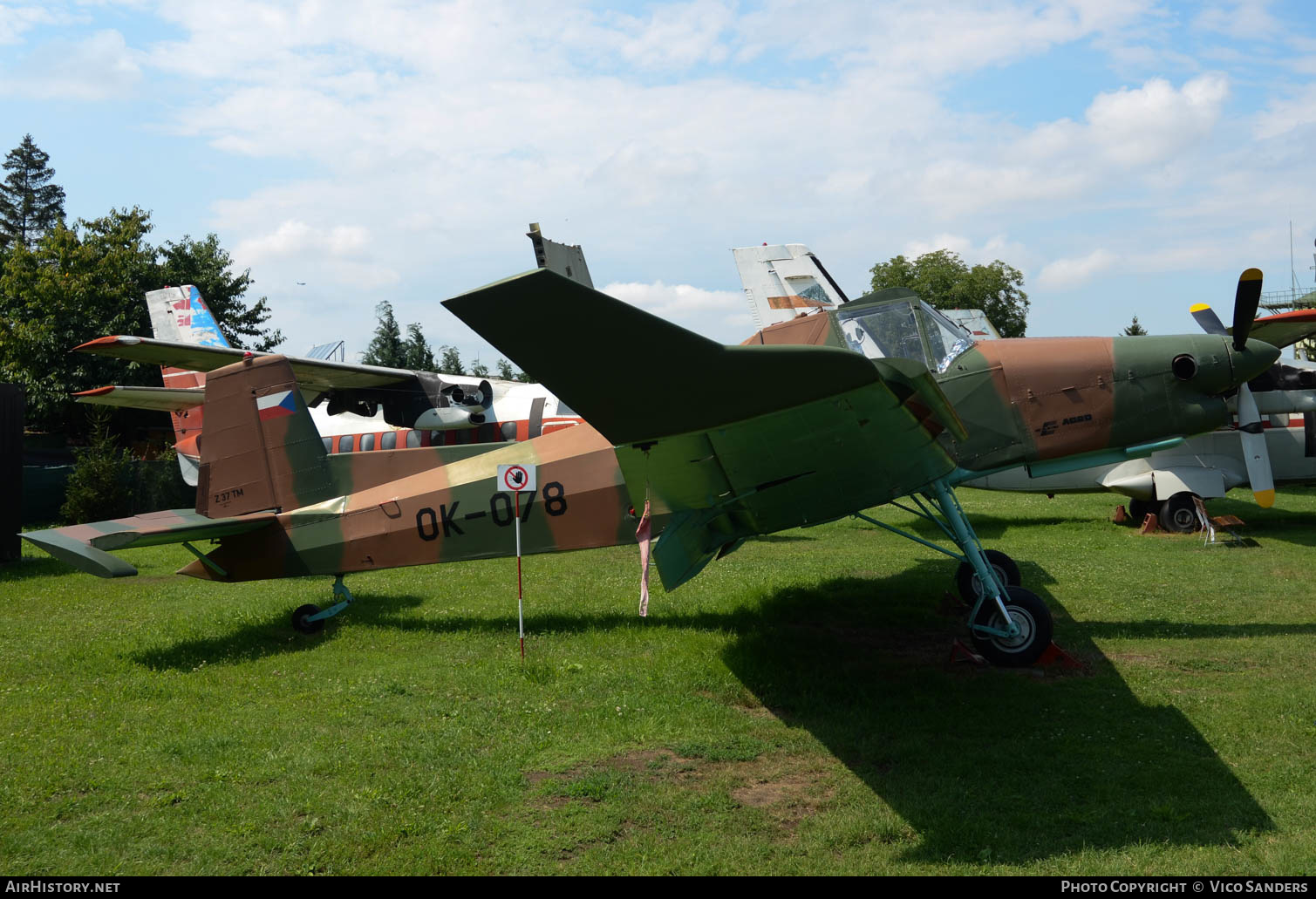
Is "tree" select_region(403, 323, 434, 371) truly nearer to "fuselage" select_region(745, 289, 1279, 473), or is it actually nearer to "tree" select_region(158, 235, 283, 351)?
"tree" select_region(158, 235, 283, 351)

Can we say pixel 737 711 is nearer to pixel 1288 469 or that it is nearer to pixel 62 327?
pixel 1288 469

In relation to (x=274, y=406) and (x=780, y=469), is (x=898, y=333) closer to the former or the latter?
(x=780, y=469)

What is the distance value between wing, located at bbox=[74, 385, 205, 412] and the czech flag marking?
7.97m

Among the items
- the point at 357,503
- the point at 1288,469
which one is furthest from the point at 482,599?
the point at 1288,469

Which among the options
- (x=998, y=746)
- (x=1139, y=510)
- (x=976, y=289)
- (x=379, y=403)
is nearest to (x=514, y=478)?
(x=998, y=746)

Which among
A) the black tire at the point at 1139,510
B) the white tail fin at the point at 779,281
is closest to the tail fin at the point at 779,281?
the white tail fin at the point at 779,281

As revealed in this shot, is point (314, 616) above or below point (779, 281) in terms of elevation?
below

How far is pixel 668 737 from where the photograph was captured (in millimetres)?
5434

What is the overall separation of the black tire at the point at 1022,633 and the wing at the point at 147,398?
48.0 ft

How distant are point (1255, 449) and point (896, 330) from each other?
8.41 meters

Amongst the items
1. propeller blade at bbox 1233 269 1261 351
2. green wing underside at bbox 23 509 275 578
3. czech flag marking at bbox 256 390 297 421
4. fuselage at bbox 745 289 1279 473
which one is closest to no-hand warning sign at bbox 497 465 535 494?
fuselage at bbox 745 289 1279 473

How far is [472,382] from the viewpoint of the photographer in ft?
56.2

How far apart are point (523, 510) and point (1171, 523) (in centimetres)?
1159

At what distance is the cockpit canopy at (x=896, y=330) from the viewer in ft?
23.1
